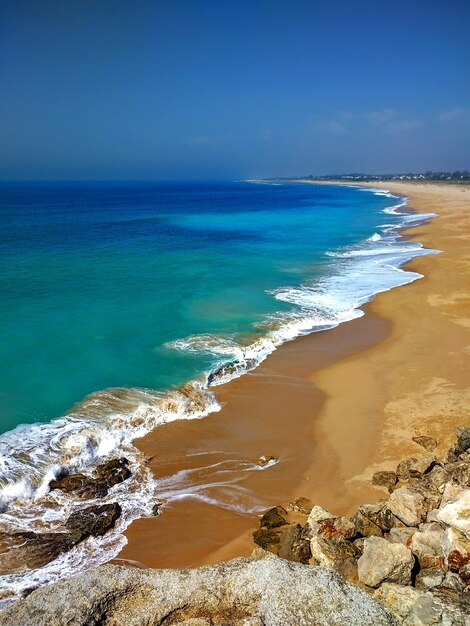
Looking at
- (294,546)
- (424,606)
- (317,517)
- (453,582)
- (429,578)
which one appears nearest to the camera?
(424,606)

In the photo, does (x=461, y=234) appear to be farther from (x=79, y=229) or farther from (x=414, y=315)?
(x=79, y=229)

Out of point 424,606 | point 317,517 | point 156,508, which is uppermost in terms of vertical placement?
point 424,606

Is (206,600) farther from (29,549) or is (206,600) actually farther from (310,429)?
(310,429)

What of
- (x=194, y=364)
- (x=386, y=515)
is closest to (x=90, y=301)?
(x=194, y=364)

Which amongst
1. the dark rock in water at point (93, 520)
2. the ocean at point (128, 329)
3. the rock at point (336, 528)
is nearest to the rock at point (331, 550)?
the rock at point (336, 528)

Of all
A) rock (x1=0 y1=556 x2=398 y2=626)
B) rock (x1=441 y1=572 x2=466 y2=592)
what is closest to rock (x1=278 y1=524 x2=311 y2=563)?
rock (x1=441 y1=572 x2=466 y2=592)

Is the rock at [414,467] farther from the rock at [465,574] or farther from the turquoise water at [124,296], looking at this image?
the turquoise water at [124,296]

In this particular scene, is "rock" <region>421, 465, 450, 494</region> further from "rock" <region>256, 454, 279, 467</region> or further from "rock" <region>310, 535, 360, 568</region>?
"rock" <region>256, 454, 279, 467</region>

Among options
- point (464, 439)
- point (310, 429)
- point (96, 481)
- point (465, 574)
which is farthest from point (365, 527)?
point (96, 481)
